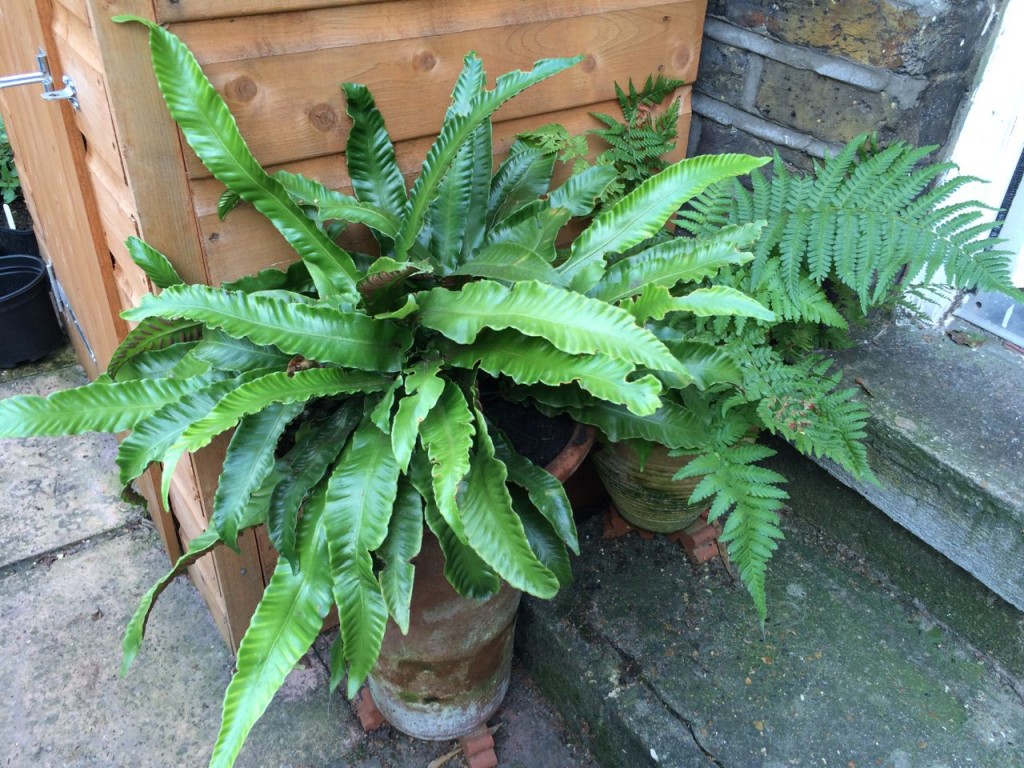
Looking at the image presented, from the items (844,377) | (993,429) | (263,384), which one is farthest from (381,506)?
(993,429)

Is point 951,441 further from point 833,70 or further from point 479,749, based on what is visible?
point 479,749

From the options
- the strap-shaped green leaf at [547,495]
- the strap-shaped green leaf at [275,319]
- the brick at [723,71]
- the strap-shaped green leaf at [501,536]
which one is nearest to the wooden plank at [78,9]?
the strap-shaped green leaf at [275,319]

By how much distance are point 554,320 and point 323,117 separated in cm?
64

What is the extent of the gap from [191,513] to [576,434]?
1042 millimetres

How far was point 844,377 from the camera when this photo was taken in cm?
201

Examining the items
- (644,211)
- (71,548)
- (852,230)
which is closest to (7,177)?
(71,548)

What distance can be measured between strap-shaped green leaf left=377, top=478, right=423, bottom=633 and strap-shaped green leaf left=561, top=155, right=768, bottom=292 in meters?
0.50

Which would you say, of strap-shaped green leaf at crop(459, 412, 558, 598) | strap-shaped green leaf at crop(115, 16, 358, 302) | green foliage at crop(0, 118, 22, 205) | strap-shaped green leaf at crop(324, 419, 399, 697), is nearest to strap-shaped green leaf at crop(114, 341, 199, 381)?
strap-shaped green leaf at crop(115, 16, 358, 302)

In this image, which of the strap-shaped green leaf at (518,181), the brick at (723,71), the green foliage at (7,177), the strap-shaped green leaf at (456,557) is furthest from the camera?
the green foliage at (7,177)

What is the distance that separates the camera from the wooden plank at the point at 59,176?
1.76 metres

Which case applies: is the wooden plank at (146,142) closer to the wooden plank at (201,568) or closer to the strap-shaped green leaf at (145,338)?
the strap-shaped green leaf at (145,338)

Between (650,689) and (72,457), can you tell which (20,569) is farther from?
(650,689)

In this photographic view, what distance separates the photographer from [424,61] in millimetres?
1655

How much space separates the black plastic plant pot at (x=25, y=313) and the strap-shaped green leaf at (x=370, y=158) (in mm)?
2222
